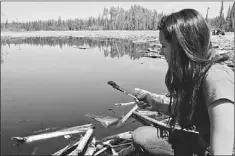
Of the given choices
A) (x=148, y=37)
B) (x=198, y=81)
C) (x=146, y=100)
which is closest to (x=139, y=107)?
(x=146, y=100)

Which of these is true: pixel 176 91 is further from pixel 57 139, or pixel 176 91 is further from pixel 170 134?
pixel 57 139

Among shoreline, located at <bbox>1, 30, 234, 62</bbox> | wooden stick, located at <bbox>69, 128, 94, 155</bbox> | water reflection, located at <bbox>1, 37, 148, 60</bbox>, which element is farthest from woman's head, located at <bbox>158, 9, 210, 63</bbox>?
water reflection, located at <bbox>1, 37, 148, 60</bbox>

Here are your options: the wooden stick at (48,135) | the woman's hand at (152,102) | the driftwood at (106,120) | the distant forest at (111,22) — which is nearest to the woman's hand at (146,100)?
the woman's hand at (152,102)

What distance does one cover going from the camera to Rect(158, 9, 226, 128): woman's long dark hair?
2076mm

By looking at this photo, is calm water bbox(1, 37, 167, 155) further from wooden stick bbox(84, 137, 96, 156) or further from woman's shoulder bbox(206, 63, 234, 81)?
woman's shoulder bbox(206, 63, 234, 81)

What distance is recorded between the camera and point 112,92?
10.7 m

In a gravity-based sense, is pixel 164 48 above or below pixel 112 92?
above

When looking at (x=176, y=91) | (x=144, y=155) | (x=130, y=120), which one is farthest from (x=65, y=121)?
(x=176, y=91)

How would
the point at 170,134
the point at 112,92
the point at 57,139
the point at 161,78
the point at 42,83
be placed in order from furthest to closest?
the point at 161,78
the point at 42,83
the point at 112,92
the point at 57,139
the point at 170,134

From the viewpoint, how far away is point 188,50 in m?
2.09

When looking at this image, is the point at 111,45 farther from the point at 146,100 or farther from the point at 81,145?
the point at 146,100

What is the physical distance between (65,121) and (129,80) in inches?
266

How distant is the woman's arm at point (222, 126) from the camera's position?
6.02 ft

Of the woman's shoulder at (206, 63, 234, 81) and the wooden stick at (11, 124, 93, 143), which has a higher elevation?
the woman's shoulder at (206, 63, 234, 81)
